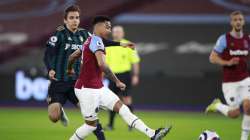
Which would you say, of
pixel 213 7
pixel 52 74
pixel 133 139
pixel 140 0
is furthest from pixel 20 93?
pixel 52 74

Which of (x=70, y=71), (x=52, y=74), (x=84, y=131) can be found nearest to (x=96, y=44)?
(x=70, y=71)

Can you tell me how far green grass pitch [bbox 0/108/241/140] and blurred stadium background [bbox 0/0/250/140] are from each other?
0.23 metres

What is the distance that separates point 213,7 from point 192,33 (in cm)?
104

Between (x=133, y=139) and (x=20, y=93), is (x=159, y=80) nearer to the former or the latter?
(x=20, y=93)

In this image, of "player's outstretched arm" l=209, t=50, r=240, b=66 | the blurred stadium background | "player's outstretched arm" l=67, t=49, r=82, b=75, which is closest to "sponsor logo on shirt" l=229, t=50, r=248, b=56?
"player's outstretched arm" l=209, t=50, r=240, b=66

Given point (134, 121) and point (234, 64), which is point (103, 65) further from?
point (234, 64)

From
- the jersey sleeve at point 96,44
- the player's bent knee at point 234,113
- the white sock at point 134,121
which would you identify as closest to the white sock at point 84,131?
the white sock at point 134,121

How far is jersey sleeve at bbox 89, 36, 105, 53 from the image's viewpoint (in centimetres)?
1012

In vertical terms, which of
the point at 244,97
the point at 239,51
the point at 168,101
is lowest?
the point at 168,101

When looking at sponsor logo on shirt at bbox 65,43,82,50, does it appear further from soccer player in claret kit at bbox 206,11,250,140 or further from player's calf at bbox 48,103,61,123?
soccer player in claret kit at bbox 206,11,250,140

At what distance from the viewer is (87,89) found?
34.0 feet

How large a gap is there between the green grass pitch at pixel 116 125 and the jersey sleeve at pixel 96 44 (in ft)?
11.0

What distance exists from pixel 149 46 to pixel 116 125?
21.5 feet

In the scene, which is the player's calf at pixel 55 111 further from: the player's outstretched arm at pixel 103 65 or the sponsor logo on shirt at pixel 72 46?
the player's outstretched arm at pixel 103 65
